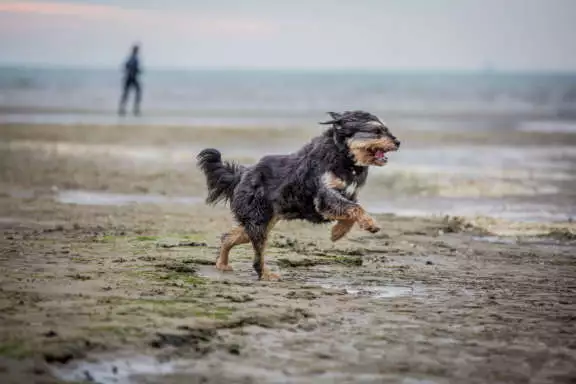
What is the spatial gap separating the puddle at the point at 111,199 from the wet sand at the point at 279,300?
0.30 feet

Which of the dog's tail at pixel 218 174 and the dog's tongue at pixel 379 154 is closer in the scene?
the dog's tongue at pixel 379 154

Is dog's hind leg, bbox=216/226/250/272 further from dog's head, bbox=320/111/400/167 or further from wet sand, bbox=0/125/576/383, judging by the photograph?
dog's head, bbox=320/111/400/167

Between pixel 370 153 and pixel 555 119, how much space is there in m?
28.2

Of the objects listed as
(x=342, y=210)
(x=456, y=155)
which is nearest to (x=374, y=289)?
(x=342, y=210)

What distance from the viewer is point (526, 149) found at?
80.1 ft

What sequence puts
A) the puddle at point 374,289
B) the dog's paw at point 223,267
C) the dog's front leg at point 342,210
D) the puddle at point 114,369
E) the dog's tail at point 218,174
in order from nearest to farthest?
the puddle at point 114,369 < the puddle at point 374,289 < the dog's front leg at point 342,210 < the dog's paw at point 223,267 < the dog's tail at point 218,174

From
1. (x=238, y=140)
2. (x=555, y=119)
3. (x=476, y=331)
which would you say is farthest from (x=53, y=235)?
(x=555, y=119)

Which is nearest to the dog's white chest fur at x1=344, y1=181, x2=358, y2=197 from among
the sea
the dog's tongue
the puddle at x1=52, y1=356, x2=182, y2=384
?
the dog's tongue

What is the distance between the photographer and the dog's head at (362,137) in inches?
372

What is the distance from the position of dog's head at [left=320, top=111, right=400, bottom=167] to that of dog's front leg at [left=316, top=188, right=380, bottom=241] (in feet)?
1.27

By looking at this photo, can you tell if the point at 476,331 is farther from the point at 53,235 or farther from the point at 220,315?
the point at 53,235

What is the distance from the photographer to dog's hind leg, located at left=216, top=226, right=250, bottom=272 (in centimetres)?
992

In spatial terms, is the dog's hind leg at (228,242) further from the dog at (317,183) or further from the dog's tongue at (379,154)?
the dog's tongue at (379,154)

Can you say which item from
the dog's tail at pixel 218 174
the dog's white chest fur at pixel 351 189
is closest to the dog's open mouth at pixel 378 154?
the dog's white chest fur at pixel 351 189
